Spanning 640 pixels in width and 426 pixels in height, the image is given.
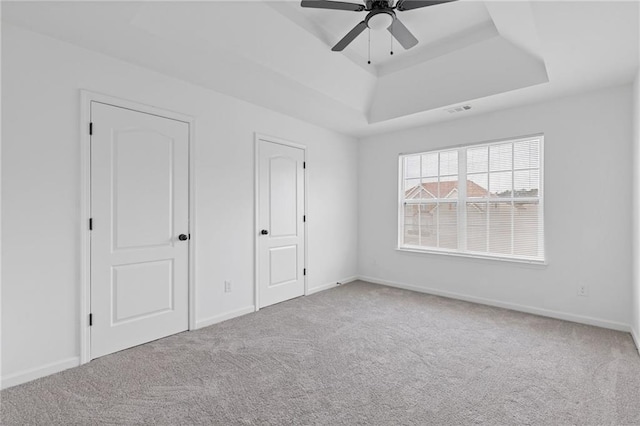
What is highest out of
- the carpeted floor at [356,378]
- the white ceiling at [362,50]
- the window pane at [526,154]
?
the white ceiling at [362,50]

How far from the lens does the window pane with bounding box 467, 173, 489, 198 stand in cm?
425

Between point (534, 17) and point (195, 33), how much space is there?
2536 mm

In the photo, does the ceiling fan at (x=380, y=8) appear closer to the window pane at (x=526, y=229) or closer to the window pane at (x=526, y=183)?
the window pane at (x=526, y=183)

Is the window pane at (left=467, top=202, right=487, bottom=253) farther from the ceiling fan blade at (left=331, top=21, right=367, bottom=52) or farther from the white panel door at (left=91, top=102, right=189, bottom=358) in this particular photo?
the white panel door at (left=91, top=102, right=189, bottom=358)

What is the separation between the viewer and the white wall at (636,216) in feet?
9.40

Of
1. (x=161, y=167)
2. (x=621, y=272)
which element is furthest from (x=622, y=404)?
(x=161, y=167)

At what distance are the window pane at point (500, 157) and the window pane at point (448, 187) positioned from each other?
0.50 meters

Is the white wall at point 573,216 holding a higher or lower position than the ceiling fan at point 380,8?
lower

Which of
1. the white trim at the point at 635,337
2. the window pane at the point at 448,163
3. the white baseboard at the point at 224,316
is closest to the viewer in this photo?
the white trim at the point at 635,337

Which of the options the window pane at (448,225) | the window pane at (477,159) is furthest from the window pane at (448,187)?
the window pane at (477,159)

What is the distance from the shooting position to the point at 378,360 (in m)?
2.67

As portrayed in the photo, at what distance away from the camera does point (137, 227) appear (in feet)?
9.61

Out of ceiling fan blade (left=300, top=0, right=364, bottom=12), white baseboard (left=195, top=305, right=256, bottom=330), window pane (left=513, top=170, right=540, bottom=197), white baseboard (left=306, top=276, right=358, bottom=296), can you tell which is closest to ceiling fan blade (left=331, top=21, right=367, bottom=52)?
ceiling fan blade (left=300, top=0, right=364, bottom=12)

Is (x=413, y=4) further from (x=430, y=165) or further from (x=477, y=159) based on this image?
(x=430, y=165)
